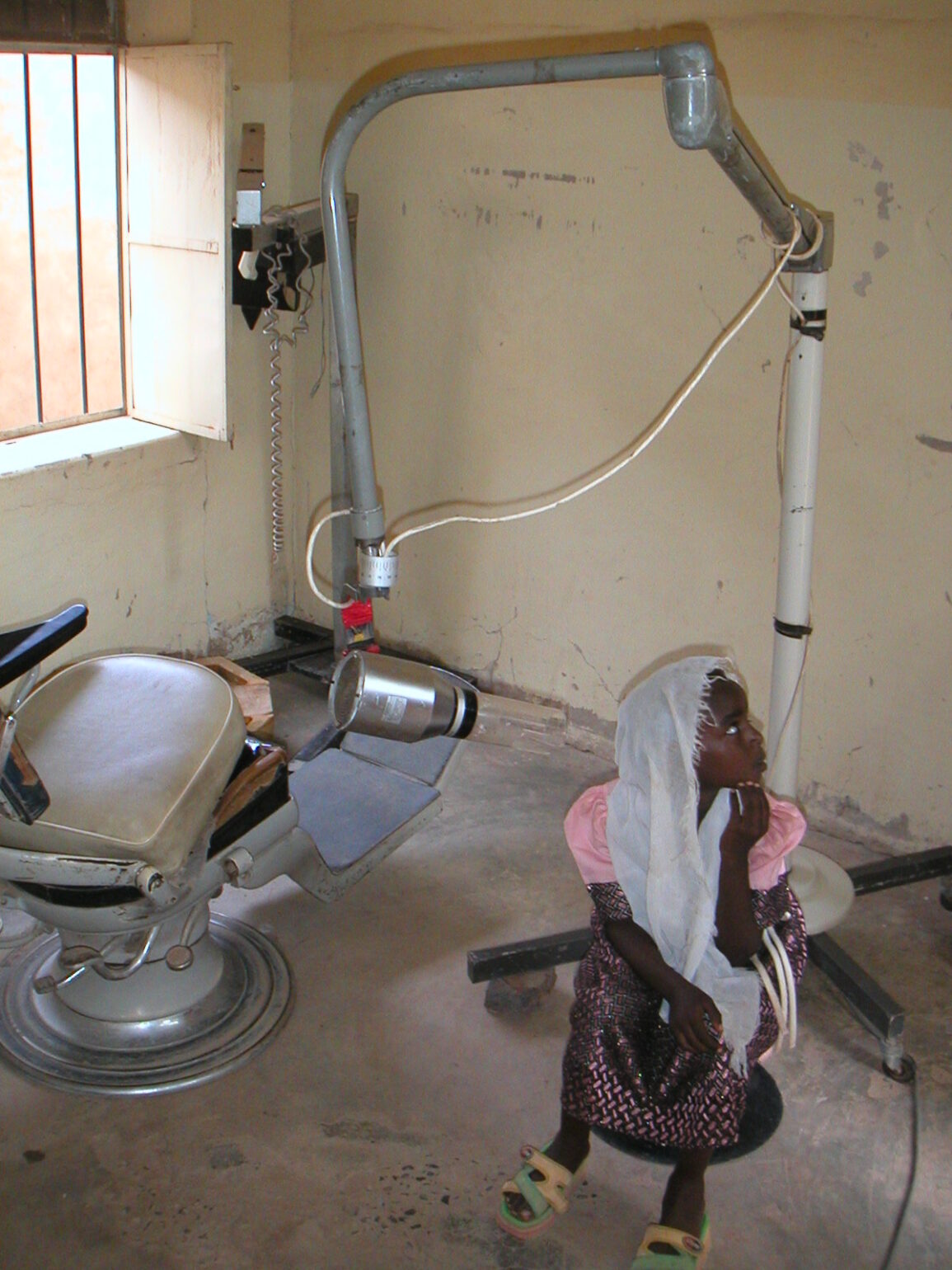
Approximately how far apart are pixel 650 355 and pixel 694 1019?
1783 mm

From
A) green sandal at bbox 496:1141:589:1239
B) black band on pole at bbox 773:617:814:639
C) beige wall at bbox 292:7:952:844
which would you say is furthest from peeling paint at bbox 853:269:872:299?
green sandal at bbox 496:1141:589:1239

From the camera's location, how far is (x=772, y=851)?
76.9 inches

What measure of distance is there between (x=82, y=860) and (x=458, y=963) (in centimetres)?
90

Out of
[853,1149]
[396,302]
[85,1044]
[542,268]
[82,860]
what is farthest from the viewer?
[396,302]

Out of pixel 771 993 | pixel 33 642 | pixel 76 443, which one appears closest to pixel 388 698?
pixel 33 642

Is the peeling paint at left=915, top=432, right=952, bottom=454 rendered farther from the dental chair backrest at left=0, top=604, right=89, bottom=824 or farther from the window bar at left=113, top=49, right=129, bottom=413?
the window bar at left=113, top=49, right=129, bottom=413

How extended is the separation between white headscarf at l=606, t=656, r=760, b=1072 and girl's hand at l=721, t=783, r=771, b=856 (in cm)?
1

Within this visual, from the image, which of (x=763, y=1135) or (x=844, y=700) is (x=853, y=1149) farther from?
(x=844, y=700)

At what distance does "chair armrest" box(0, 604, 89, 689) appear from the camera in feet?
6.68

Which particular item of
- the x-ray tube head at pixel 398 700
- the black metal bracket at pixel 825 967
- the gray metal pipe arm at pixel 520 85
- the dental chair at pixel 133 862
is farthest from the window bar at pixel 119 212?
the black metal bracket at pixel 825 967

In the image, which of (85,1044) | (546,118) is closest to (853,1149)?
(85,1044)

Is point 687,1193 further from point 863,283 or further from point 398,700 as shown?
point 863,283

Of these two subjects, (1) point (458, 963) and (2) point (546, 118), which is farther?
(2) point (546, 118)

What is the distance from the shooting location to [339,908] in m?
2.78
